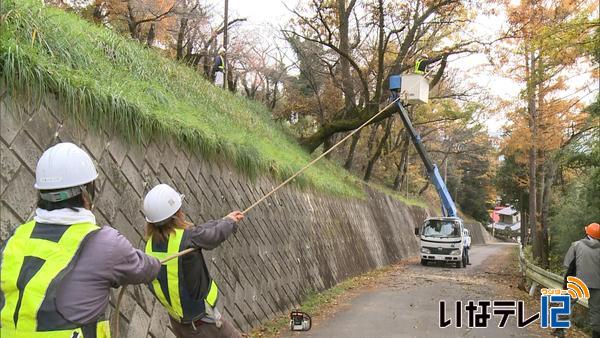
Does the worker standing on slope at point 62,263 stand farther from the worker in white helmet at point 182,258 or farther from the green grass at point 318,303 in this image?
the green grass at point 318,303

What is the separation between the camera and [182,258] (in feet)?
12.4

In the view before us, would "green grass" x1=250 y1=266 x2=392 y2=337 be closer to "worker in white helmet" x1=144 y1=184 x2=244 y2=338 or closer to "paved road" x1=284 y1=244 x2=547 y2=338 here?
"paved road" x1=284 y1=244 x2=547 y2=338

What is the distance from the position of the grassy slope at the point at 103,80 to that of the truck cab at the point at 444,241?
1170 cm

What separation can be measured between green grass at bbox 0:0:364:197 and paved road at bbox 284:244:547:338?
328cm

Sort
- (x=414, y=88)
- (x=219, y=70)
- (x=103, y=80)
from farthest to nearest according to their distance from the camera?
(x=219, y=70), (x=414, y=88), (x=103, y=80)

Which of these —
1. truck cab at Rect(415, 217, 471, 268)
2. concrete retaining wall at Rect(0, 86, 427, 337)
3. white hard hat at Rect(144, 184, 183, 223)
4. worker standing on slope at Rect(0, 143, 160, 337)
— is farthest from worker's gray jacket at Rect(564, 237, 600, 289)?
truck cab at Rect(415, 217, 471, 268)

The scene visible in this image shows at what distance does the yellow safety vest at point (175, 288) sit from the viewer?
3744 millimetres

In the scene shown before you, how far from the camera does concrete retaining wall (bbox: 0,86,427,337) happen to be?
13.8ft

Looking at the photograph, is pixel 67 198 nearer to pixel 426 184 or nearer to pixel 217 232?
pixel 217 232

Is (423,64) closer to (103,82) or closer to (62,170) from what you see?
(103,82)

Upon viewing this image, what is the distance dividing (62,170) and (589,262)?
282 inches

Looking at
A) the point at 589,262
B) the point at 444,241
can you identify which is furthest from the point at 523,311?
the point at 444,241

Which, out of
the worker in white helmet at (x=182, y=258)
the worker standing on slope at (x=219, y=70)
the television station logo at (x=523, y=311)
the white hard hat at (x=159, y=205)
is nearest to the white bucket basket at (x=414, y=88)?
the worker standing on slope at (x=219, y=70)

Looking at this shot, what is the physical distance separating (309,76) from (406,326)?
17.0 metres
